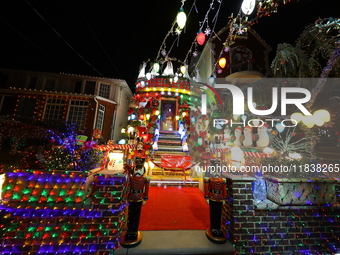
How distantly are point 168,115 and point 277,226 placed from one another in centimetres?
1152

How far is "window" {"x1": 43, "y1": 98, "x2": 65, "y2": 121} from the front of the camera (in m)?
12.3

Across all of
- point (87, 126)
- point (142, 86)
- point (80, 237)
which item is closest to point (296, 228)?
point (80, 237)

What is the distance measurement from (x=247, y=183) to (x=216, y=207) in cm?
74

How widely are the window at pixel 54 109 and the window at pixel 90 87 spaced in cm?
231

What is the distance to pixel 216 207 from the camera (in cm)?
265

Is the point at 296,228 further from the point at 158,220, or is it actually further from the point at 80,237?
the point at 80,237

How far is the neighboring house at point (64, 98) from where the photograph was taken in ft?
39.4

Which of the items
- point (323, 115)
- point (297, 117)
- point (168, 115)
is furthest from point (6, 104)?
point (323, 115)

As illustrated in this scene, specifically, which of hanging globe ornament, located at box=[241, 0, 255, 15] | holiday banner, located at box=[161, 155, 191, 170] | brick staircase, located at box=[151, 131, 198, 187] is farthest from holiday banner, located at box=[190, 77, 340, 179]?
hanging globe ornament, located at box=[241, 0, 255, 15]

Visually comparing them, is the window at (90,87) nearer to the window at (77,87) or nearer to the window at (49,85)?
the window at (77,87)

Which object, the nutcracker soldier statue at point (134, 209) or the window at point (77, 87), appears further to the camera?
the window at point (77, 87)

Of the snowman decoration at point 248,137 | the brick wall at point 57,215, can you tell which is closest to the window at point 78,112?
the brick wall at point 57,215

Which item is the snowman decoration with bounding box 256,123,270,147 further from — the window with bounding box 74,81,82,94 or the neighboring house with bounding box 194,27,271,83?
the window with bounding box 74,81,82,94

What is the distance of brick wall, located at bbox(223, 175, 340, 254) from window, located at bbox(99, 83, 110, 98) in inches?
557
